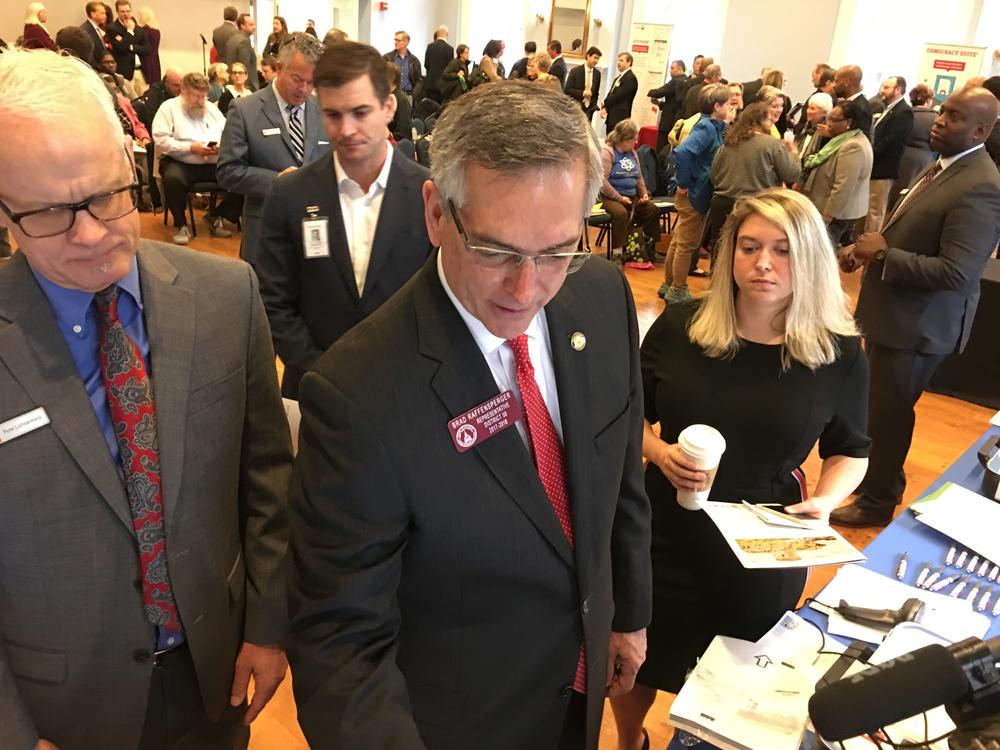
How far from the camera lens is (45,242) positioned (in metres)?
1.05

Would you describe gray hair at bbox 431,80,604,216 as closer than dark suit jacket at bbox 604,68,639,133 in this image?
Yes

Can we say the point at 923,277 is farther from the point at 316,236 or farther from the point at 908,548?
the point at 316,236

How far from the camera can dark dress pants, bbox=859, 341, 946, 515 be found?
3281 mm

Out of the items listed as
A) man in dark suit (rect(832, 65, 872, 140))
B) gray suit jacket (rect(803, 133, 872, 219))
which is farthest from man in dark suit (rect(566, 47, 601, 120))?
gray suit jacket (rect(803, 133, 872, 219))

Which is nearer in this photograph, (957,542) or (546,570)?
(546,570)

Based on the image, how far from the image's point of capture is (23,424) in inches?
41.6

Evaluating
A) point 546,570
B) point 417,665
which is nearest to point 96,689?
point 417,665

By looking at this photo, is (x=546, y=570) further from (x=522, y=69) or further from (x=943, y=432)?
(x=522, y=69)

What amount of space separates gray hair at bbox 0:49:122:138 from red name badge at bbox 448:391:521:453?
0.67 metres

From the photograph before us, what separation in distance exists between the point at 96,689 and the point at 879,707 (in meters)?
1.15

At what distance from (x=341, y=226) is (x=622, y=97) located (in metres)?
9.26

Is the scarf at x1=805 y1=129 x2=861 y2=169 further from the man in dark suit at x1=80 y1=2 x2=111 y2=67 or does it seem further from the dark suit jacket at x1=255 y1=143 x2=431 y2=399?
the man in dark suit at x1=80 y1=2 x2=111 y2=67

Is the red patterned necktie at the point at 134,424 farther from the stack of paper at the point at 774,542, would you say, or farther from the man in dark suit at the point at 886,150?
the man in dark suit at the point at 886,150

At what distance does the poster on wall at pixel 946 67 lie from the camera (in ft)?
31.4
